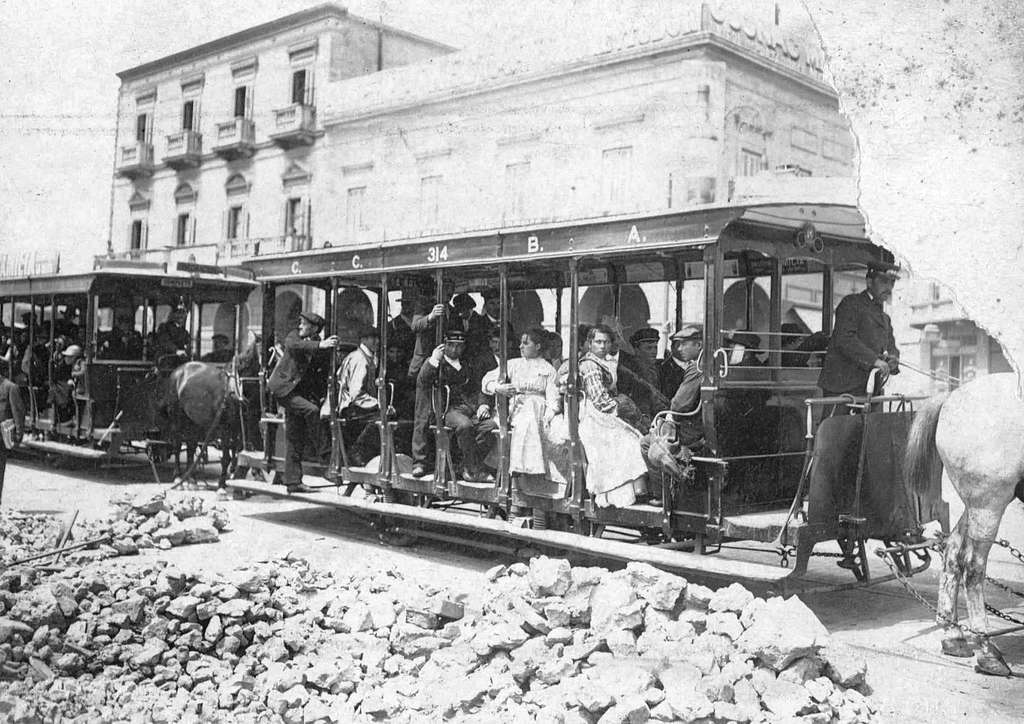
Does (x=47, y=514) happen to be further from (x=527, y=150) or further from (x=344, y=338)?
(x=527, y=150)

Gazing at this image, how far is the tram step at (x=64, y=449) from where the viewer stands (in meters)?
11.6

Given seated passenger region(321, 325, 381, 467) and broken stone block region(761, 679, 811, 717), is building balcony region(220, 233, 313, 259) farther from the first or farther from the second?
broken stone block region(761, 679, 811, 717)

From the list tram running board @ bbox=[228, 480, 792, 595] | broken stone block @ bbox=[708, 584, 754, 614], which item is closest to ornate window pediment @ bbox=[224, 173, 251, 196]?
tram running board @ bbox=[228, 480, 792, 595]

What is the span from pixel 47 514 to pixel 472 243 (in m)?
5.40

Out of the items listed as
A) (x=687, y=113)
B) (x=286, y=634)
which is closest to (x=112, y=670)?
(x=286, y=634)

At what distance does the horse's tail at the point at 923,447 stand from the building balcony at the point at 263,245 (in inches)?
833


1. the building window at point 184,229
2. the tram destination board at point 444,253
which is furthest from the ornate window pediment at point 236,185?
the tram destination board at point 444,253

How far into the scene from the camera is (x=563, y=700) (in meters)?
4.21

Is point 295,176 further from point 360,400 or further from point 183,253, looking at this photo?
point 360,400

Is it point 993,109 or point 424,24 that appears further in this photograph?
point 424,24

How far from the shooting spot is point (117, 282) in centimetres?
1188

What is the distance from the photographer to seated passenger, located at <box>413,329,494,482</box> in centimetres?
772

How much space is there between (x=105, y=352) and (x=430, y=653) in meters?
8.87

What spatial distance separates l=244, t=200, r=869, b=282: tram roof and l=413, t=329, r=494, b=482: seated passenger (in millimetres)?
745
